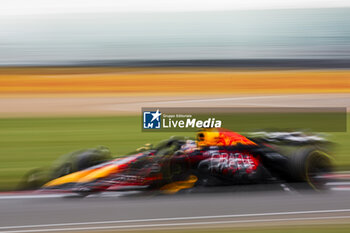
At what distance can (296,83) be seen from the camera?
41.8ft

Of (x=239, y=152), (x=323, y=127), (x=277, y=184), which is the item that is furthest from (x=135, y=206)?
(x=323, y=127)

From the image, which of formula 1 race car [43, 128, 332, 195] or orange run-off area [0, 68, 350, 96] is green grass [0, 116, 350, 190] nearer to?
formula 1 race car [43, 128, 332, 195]

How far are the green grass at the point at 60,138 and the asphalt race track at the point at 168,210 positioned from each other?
188 cm

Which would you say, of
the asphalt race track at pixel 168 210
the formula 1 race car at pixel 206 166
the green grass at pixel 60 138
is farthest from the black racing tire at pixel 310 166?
the green grass at pixel 60 138

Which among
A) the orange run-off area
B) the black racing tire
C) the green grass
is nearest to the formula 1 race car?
the black racing tire

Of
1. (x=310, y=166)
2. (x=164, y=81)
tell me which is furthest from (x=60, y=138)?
(x=310, y=166)

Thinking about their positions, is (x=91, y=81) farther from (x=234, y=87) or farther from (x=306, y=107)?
(x=306, y=107)

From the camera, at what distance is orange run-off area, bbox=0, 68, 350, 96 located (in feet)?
41.3

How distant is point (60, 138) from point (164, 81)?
14.3 ft

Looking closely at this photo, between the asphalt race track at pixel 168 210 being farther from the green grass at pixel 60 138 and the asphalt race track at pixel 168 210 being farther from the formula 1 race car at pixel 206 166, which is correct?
the green grass at pixel 60 138

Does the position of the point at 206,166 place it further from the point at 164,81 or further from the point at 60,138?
the point at 164,81

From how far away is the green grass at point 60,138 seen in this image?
7.45 meters

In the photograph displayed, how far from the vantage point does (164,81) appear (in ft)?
41.5

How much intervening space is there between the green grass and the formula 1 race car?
203 cm
